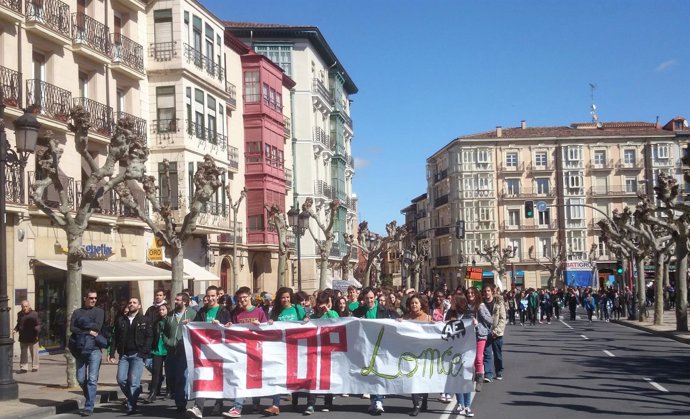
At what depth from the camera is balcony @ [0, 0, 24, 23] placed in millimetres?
23297

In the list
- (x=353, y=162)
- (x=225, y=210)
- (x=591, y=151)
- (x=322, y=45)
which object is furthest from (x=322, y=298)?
(x=591, y=151)

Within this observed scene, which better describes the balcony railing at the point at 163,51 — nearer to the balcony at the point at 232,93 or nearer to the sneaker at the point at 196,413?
the balcony at the point at 232,93

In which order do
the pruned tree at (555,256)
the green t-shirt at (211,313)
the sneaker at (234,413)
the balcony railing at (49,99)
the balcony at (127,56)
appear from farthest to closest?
the pruned tree at (555,256)
the balcony at (127,56)
the balcony railing at (49,99)
the green t-shirt at (211,313)
the sneaker at (234,413)

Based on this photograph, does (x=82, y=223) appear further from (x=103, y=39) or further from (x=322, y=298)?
(x=103, y=39)

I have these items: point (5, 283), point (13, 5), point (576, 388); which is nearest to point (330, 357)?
point (576, 388)

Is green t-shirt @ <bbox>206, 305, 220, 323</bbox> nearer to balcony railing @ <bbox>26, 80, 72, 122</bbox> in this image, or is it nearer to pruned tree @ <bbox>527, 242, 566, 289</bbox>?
balcony railing @ <bbox>26, 80, 72, 122</bbox>

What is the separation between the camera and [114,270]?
25969 millimetres

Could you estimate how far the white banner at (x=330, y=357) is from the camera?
41.1ft

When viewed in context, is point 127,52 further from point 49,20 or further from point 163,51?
point 49,20

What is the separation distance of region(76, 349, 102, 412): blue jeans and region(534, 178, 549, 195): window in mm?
84162

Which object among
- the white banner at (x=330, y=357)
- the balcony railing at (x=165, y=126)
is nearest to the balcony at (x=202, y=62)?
the balcony railing at (x=165, y=126)

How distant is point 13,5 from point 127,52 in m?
6.77

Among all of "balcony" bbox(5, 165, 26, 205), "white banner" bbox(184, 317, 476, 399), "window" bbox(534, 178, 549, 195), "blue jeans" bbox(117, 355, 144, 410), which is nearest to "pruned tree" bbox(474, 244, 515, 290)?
"window" bbox(534, 178, 549, 195)

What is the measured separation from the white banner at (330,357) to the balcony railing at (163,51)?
21.5m
